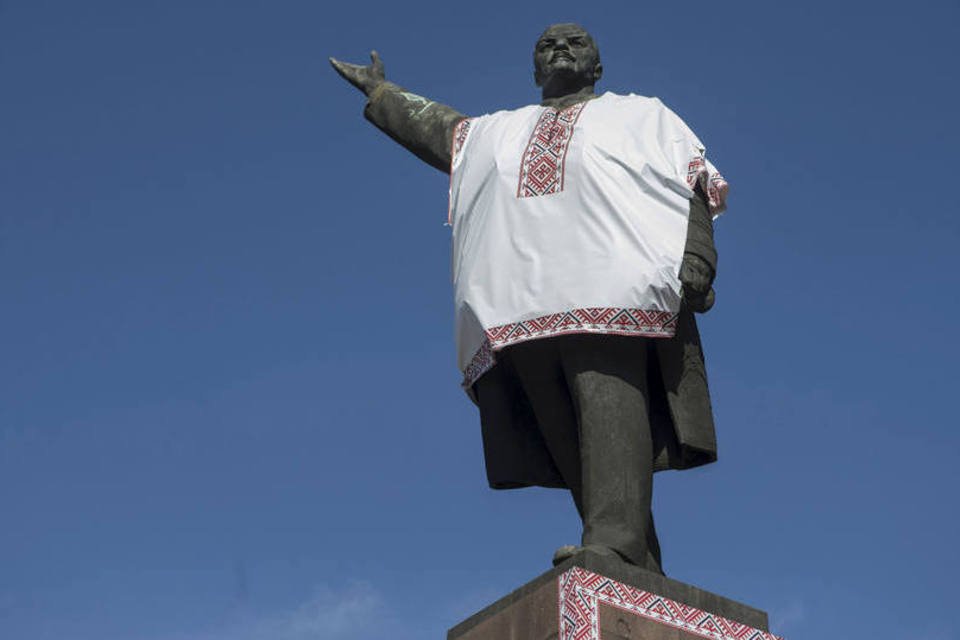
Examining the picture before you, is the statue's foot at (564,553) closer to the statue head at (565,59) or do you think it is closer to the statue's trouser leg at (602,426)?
the statue's trouser leg at (602,426)

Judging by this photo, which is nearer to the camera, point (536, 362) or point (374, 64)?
point (536, 362)

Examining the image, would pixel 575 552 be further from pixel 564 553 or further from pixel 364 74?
pixel 364 74

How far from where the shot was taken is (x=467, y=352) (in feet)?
26.1

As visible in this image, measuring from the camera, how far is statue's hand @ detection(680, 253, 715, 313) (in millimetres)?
7590

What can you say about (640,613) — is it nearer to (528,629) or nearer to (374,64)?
(528,629)

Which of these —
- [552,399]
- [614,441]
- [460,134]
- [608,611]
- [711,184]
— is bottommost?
[608,611]

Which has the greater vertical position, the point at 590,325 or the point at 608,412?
the point at 590,325

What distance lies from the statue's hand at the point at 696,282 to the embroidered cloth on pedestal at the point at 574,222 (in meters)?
0.05

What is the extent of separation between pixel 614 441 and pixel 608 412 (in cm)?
14

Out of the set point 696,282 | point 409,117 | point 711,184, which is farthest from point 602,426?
point 409,117

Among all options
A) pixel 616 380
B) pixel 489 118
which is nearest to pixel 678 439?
pixel 616 380

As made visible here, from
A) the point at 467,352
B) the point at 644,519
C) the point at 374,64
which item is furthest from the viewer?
the point at 374,64

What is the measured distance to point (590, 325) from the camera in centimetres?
746

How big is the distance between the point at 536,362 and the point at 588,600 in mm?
1370
